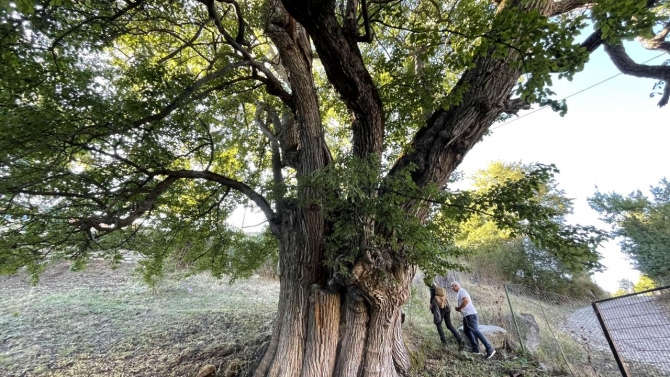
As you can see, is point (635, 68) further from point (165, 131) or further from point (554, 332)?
point (165, 131)

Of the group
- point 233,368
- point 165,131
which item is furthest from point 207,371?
point 165,131

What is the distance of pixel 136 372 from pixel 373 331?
3745mm

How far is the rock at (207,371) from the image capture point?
3816 millimetres

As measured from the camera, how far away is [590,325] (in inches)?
268

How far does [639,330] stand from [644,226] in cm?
997

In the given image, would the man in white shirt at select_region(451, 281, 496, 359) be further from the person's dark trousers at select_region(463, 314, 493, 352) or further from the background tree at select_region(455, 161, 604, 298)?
the background tree at select_region(455, 161, 604, 298)

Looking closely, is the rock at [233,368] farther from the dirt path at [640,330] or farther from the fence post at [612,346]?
the dirt path at [640,330]

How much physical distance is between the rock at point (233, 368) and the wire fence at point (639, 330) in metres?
5.16

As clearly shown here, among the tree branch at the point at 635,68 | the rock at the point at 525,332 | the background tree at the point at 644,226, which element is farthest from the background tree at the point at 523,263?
the tree branch at the point at 635,68

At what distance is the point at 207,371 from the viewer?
12.7 feet

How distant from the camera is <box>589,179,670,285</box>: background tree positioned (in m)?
9.59

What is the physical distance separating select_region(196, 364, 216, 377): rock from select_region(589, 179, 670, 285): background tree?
12926 mm

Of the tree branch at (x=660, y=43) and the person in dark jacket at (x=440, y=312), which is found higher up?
the tree branch at (x=660, y=43)

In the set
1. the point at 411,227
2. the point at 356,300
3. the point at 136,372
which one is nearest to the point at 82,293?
the point at 136,372
